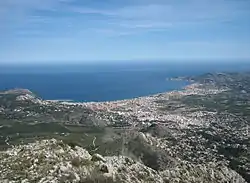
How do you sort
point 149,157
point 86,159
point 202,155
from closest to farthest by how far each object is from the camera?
point 86,159 → point 149,157 → point 202,155

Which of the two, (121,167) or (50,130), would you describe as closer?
(121,167)

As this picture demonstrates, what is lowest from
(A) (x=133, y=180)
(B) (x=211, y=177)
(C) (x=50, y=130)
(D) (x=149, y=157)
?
(C) (x=50, y=130)

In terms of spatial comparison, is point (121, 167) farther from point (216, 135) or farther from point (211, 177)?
point (216, 135)

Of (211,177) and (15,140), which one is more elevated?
(211,177)

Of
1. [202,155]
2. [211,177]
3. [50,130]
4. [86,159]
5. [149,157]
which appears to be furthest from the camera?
[50,130]

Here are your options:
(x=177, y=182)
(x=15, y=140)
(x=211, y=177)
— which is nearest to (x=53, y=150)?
(x=177, y=182)

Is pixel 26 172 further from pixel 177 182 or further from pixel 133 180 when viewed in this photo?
pixel 177 182
